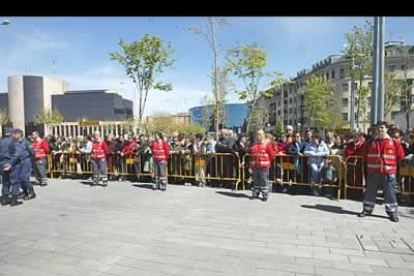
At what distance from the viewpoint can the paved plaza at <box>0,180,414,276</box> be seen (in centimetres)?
381

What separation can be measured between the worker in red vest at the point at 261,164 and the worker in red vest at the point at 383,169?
2208 millimetres

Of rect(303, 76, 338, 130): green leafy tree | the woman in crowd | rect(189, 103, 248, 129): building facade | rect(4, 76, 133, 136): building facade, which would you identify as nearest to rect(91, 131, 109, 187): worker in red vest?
the woman in crowd

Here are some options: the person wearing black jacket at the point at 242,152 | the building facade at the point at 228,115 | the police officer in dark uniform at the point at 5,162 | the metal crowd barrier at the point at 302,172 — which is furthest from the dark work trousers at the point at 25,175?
the building facade at the point at 228,115

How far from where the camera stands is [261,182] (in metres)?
7.51

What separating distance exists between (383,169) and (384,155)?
0.90ft

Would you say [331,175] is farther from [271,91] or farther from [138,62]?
[138,62]

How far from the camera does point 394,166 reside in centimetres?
584

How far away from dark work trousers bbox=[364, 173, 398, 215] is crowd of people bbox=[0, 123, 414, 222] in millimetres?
19

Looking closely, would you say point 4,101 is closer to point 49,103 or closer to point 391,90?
point 49,103

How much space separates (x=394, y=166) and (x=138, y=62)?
13.4 m

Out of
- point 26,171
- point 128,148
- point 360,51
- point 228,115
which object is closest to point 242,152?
point 128,148

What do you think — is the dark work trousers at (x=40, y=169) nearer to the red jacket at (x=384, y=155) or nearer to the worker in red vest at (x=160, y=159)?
the worker in red vest at (x=160, y=159)

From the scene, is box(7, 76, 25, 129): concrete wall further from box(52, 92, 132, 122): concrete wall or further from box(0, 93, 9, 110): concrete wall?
box(52, 92, 132, 122): concrete wall
